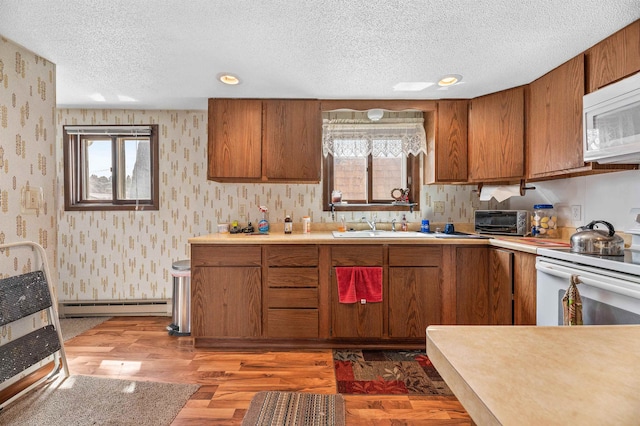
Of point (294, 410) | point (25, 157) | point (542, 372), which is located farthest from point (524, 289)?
point (25, 157)

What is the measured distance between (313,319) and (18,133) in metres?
2.37

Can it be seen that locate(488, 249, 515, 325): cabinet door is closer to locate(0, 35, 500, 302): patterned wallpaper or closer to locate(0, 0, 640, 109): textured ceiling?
locate(0, 35, 500, 302): patterned wallpaper

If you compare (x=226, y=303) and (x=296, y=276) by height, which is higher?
(x=296, y=276)

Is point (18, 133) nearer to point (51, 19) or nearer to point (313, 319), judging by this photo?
point (51, 19)

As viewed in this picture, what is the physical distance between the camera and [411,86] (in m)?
2.60

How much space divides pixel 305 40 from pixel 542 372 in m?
1.95

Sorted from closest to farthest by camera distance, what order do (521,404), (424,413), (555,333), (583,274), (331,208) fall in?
(521,404) → (555,333) → (583,274) → (424,413) → (331,208)

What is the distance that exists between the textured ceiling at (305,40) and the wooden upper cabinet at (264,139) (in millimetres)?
200

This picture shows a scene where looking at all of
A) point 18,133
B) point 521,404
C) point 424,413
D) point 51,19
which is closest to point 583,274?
point 424,413

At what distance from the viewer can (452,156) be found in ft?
9.49

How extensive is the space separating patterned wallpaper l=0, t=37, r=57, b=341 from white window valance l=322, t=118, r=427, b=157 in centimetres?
214

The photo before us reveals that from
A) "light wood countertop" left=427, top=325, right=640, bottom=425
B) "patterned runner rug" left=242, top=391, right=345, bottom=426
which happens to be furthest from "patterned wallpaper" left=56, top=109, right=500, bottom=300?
"light wood countertop" left=427, top=325, right=640, bottom=425

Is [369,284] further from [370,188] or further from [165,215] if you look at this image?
[165,215]

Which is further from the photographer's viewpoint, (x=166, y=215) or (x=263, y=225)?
(x=166, y=215)
